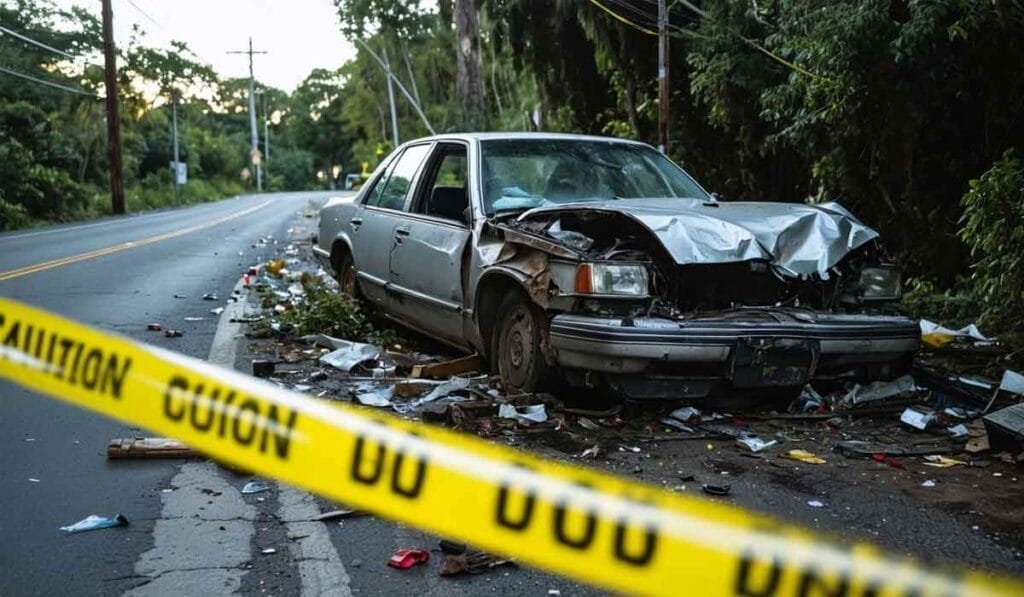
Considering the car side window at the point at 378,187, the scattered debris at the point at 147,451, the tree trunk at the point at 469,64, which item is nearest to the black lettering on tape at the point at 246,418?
the scattered debris at the point at 147,451

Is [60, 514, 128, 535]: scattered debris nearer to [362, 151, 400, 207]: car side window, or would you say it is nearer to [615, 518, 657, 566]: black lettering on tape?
[615, 518, 657, 566]: black lettering on tape

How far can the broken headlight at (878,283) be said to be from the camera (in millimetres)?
5414

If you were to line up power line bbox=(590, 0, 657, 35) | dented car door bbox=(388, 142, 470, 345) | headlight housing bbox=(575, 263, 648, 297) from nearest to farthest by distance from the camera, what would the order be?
1. headlight housing bbox=(575, 263, 648, 297)
2. dented car door bbox=(388, 142, 470, 345)
3. power line bbox=(590, 0, 657, 35)

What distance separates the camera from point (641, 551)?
4.65 ft

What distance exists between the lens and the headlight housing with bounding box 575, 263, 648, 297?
4.79m

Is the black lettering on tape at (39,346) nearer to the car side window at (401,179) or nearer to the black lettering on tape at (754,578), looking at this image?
the black lettering on tape at (754,578)

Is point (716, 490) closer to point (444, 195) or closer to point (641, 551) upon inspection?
point (641, 551)

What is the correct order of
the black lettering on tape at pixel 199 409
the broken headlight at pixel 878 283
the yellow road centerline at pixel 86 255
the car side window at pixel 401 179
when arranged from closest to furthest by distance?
the black lettering on tape at pixel 199 409 < the broken headlight at pixel 878 283 < the car side window at pixel 401 179 < the yellow road centerline at pixel 86 255

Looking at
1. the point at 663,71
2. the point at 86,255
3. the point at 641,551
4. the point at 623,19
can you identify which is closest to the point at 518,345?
the point at 641,551

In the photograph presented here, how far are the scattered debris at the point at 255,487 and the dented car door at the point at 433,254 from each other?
207 centimetres

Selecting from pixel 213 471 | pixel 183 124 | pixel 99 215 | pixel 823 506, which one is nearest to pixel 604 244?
pixel 823 506

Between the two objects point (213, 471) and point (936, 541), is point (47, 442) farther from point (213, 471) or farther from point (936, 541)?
point (936, 541)

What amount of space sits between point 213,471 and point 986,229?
Result: 5741 millimetres

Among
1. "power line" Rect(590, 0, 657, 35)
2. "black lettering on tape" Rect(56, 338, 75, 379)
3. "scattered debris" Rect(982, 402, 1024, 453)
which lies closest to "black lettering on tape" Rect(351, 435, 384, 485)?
"black lettering on tape" Rect(56, 338, 75, 379)
